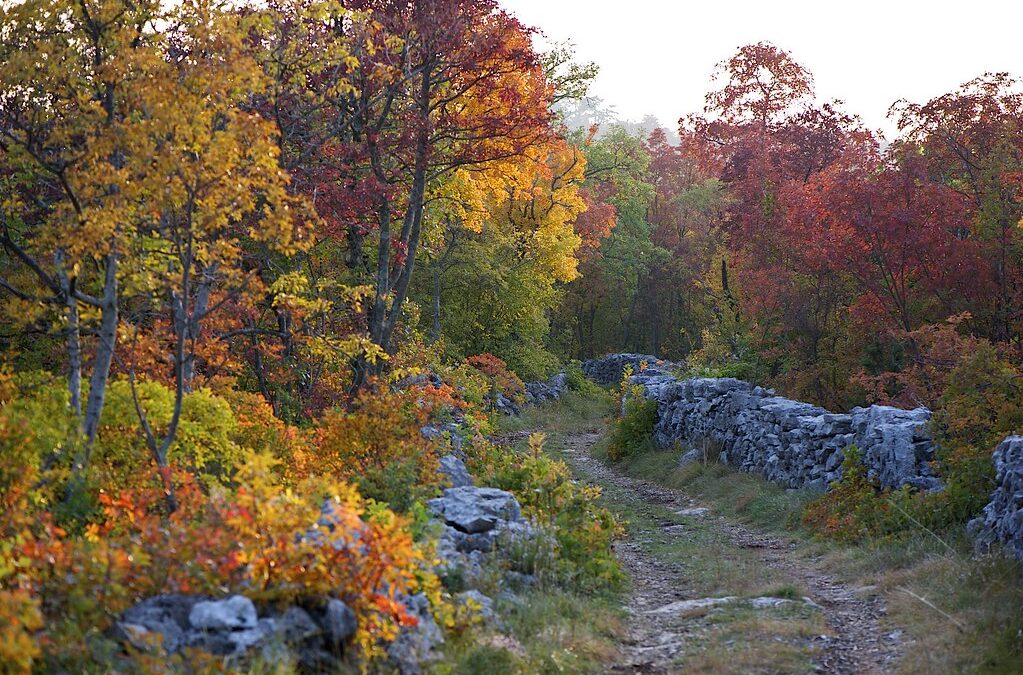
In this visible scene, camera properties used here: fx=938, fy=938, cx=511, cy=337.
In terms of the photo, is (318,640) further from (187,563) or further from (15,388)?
(15,388)

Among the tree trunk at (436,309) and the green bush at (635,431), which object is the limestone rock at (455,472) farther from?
the tree trunk at (436,309)

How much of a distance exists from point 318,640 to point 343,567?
44 cm

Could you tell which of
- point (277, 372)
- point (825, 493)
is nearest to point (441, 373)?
point (277, 372)

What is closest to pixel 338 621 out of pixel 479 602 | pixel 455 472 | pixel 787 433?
pixel 479 602

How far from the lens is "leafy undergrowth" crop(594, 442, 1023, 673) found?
22.1 feet

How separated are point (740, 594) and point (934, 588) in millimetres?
1710

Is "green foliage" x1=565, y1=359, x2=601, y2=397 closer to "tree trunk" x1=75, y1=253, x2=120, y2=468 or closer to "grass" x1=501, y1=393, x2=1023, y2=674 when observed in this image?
"grass" x1=501, y1=393, x2=1023, y2=674

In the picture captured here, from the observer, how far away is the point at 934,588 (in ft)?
27.2

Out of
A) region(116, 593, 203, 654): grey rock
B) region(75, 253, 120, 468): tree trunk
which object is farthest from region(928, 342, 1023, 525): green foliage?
region(75, 253, 120, 468): tree trunk

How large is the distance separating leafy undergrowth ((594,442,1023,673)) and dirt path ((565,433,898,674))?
204 mm

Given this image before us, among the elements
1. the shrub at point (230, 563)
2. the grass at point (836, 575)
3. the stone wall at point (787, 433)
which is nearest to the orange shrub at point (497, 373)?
the stone wall at point (787, 433)

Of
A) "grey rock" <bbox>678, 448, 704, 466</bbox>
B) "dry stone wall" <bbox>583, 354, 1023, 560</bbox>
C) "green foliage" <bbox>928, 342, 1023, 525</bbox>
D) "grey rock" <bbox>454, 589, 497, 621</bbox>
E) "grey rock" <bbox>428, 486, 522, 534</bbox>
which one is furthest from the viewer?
"grey rock" <bbox>678, 448, 704, 466</bbox>

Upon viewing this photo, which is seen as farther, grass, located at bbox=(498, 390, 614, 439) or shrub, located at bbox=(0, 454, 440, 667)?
grass, located at bbox=(498, 390, 614, 439)

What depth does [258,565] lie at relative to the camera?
17.6 ft
